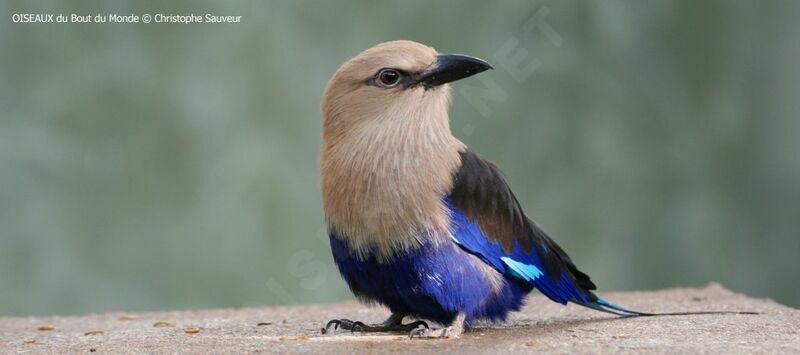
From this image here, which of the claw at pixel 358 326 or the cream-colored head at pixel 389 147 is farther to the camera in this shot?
the claw at pixel 358 326

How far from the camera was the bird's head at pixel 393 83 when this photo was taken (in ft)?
14.1

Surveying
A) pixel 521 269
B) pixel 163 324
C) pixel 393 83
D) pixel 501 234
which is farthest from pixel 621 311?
pixel 163 324

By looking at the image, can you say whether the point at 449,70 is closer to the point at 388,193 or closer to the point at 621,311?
the point at 388,193

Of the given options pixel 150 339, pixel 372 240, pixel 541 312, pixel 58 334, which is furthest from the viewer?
pixel 541 312

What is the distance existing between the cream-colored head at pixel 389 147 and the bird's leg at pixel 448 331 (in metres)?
0.36

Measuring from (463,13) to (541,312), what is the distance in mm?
2552

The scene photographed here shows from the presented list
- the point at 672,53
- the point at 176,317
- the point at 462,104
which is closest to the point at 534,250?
the point at 176,317

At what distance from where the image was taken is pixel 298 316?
5.48 meters

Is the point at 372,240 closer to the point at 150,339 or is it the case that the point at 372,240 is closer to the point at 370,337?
the point at 370,337

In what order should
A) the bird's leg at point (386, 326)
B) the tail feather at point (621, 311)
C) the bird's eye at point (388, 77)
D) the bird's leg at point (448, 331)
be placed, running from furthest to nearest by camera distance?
the tail feather at point (621, 311) < the bird's leg at point (386, 326) < the bird's eye at point (388, 77) < the bird's leg at point (448, 331)

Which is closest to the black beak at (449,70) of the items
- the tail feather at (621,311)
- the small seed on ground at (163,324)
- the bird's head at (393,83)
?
the bird's head at (393,83)

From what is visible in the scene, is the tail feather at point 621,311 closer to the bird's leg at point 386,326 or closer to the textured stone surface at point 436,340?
the textured stone surface at point 436,340

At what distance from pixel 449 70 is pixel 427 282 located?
2.77 ft

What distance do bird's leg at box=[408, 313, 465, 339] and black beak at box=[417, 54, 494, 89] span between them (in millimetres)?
919
